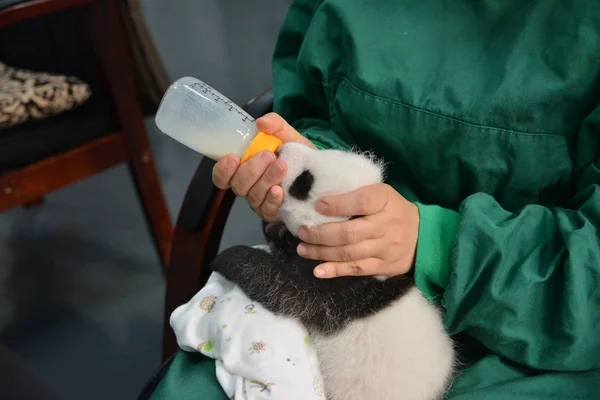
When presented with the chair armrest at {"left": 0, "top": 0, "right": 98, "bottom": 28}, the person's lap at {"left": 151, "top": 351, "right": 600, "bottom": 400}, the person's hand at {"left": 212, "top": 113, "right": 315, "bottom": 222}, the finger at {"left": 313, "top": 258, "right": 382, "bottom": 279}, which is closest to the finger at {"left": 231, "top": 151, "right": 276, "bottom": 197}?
the person's hand at {"left": 212, "top": 113, "right": 315, "bottom": 222}

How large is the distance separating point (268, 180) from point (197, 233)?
0.89ft

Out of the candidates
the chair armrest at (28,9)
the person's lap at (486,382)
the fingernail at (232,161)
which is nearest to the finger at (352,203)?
the fingernail at (232,161)

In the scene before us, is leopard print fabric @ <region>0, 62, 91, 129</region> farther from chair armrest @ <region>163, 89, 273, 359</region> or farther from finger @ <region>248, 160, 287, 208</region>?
finger @ <region>248, 160, 287, 208</region>

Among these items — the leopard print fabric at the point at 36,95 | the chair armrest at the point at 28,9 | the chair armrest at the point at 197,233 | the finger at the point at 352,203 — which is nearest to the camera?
the finger at the point at 352,203

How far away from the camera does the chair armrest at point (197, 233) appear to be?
2.66 feet

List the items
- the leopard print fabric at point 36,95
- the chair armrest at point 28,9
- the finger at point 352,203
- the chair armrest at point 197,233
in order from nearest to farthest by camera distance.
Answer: the finger at point 352,203
the chair armrest at point 197,233
the chair armrest at point 28,9
the leopard print fabric at point 36,95

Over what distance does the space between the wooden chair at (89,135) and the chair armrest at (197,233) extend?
0.44 metres

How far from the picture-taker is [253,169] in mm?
593

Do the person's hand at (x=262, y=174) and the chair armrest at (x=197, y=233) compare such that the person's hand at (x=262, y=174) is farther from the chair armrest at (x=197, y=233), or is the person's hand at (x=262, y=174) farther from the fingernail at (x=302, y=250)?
the chair armrest at (x=197, y=233)

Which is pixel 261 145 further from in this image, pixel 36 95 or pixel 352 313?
pixel 36 95

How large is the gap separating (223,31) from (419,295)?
6.67 ft

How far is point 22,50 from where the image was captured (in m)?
1.26

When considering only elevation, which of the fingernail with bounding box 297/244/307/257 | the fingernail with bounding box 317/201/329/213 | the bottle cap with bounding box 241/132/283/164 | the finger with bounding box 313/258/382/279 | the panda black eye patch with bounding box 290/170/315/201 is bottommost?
the finger with bounding box 313/258/382/279

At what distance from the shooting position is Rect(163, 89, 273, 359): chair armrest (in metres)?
0.81
